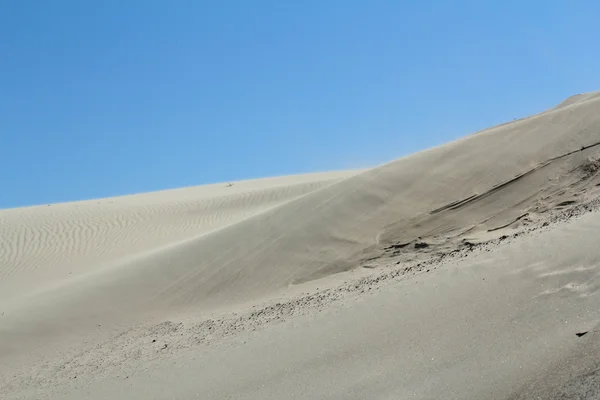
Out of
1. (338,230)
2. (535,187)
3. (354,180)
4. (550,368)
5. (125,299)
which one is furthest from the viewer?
(354,180)

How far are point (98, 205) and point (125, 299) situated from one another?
1437 centimetres

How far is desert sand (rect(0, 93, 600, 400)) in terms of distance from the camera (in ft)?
16.6

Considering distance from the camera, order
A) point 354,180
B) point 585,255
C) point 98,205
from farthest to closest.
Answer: point 98,205, point 354,180, point 585,255

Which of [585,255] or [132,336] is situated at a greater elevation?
[132,336]

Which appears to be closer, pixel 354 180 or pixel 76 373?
pixel 76 373

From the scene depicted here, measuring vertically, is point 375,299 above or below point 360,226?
below

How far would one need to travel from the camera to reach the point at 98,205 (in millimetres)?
23375

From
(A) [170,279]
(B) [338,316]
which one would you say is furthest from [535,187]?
(A) [170,279]

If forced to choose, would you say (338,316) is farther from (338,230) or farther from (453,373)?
(338,230)

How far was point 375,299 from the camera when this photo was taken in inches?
265

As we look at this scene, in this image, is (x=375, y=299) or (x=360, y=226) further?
(x=360, y=226)

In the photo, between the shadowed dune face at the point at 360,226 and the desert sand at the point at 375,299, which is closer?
the desert sand at the point at 375,299

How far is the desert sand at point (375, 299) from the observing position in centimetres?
505

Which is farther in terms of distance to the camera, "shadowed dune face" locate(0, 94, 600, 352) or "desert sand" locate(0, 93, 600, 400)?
"shadowed dune face" locate(0, 94, 600, 352)
